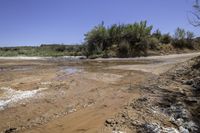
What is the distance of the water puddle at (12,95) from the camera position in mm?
8375

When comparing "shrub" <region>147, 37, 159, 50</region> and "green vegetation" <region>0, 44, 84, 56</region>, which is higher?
"shrub" <region>147, 37, 159, 50</region>

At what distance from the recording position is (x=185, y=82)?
10656 millimetres

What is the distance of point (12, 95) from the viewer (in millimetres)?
9391

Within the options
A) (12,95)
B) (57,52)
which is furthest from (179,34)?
(12,95)

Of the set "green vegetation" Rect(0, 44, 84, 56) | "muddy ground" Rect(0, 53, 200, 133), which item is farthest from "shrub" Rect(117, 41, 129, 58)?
"muddy ground" Rect(0, 53, 200, 133)

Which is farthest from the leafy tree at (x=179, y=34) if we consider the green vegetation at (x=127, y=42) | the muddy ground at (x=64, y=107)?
the muddy ground at (x=64, y=107)

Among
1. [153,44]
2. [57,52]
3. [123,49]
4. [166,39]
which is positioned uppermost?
[166,39]

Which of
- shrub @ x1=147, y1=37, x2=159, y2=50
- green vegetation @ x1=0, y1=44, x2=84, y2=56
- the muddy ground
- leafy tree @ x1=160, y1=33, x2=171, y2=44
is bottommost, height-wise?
the muddy ground

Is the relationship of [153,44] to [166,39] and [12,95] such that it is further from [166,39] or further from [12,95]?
[12,95]

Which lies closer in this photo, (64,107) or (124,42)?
(64,107)

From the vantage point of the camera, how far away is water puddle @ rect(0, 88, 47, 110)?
27.5ft

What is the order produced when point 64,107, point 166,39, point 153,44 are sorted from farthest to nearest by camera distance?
point 166,39, point 153,44, point 64,107

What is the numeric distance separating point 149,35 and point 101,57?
27.1 ft

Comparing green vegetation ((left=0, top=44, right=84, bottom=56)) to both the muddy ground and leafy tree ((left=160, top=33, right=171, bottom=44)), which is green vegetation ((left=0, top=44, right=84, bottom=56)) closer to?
leafy tree ((left=160, top=33, right=171, bottom=44))
